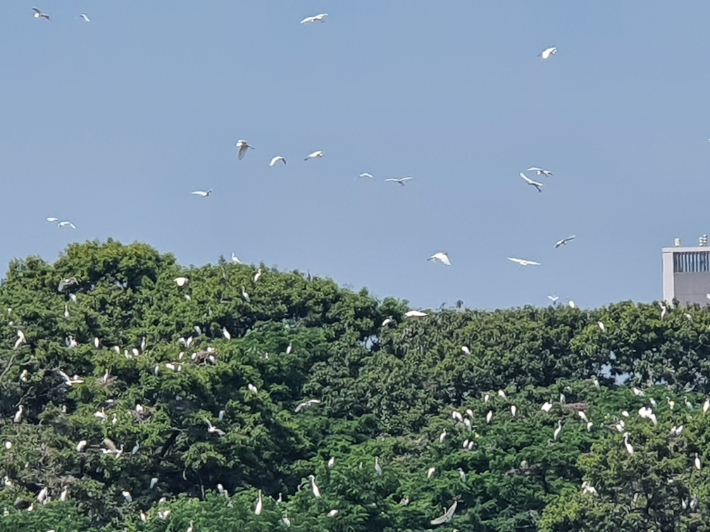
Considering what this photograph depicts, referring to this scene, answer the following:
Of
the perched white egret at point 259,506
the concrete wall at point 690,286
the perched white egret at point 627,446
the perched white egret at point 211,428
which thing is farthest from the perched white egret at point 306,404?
the concrete wall at point 690,286

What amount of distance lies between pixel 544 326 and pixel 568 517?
282 inches

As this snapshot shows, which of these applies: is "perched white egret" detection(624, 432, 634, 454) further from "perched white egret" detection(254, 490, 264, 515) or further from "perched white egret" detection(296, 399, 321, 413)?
"perched white egret" detection(296, 399, 321, 413)

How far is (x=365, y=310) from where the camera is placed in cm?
4100

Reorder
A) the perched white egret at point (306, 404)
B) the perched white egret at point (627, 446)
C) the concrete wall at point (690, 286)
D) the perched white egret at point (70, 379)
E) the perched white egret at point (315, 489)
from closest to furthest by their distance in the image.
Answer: the perched white egret at point (315, 489) < the perched white egret at point (627, 446) < the perched white egret at point (70, 379) < the perched white egret at point (306, 404) < the concrete wall at point (690, 286)

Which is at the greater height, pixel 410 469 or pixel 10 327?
pixel 10 327

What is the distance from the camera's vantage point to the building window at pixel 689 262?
57.2 m

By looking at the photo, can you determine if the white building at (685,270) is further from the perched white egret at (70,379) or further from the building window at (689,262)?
the perched white egret at (70,379)

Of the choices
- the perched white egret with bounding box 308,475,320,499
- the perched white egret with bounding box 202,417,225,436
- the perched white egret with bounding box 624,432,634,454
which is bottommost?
the perched white egret with bounding box 308,475,320,499

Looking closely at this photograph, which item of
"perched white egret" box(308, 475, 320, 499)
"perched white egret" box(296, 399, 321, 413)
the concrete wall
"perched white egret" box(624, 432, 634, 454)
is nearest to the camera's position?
"perched white egret" box(308, 475, 320, 499)

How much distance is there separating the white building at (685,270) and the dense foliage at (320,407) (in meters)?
17.1

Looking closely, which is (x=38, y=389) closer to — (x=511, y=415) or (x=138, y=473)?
(x=138, y=473)

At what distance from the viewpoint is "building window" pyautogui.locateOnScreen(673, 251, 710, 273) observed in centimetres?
5716

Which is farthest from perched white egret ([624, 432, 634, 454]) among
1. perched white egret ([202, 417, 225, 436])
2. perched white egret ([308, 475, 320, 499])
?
perched white egret ([202, 417, 225, 436])

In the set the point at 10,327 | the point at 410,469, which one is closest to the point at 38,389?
the point at 10,327
